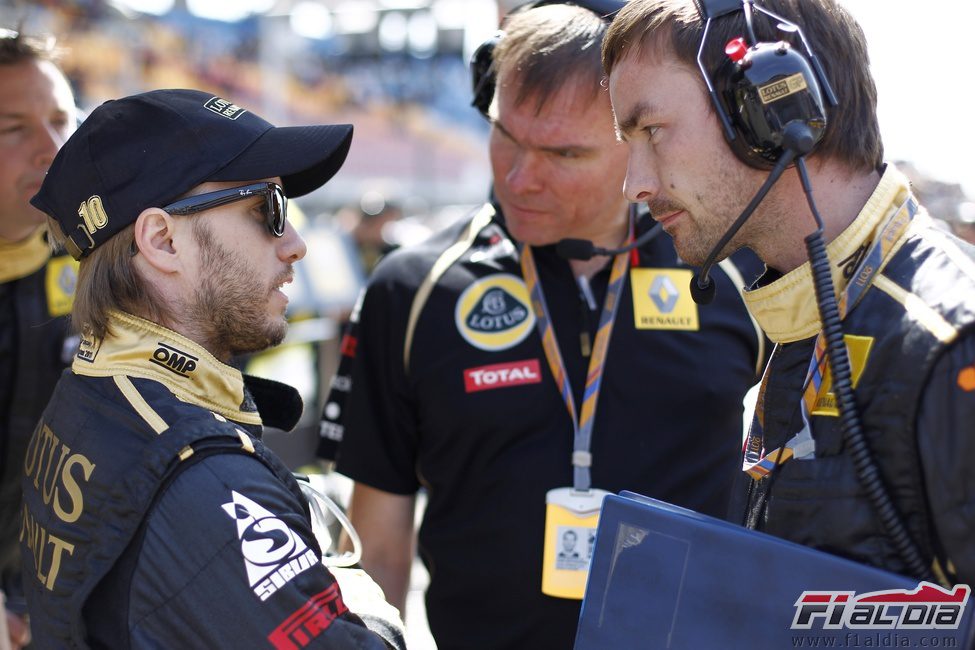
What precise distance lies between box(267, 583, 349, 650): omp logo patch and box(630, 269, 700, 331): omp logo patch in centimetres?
118

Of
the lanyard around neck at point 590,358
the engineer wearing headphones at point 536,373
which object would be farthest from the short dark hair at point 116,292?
the lanyard around neck at point 590,358

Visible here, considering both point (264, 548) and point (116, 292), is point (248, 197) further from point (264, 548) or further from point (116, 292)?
point (264, 548)

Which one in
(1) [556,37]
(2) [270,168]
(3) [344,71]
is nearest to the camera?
(2) [270,168]

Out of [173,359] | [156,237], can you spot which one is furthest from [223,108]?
[173,359]

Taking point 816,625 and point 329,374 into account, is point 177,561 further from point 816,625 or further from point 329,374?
point 329,374

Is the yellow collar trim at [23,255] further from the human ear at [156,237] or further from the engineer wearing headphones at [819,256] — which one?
the engineer wearing headphones at [819,256]

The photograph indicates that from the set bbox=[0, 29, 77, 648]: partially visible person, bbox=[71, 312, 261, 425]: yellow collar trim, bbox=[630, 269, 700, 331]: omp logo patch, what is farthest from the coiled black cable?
bbox=[0, 29, 77, 648]: partially visible person

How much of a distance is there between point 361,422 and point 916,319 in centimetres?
154

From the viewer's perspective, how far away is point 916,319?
4.29 ft

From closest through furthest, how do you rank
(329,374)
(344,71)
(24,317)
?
(24,317) < (329,374) < (344,71)

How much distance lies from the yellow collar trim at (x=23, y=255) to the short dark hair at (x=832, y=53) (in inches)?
86.0

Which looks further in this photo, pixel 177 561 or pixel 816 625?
pixel 177 561

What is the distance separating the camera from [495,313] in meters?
2.44

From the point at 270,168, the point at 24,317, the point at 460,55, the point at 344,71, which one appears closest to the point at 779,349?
the point at 270,168
